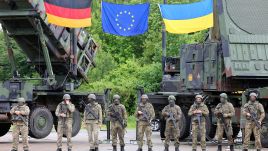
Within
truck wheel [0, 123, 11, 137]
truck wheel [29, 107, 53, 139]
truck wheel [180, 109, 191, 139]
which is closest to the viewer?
truck wheel [29, 107, 53, 139]

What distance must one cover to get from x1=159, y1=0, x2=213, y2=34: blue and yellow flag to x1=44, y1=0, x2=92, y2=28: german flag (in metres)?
3.37

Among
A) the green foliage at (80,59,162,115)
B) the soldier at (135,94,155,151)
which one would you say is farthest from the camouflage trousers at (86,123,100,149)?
the green foliage at (80,59,162,115)

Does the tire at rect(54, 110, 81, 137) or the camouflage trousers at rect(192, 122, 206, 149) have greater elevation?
the tire at rect(54, 110, 81, 137)

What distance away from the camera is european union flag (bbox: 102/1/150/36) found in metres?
25.1

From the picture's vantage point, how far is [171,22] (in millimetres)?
25156

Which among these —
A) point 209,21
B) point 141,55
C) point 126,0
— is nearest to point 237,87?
point 209,21

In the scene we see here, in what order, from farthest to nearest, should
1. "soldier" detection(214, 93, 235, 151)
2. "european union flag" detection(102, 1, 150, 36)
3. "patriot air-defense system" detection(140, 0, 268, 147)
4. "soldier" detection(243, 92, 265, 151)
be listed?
"european union flag" detection(102, 1, 150, 36) → "patriot air-defense system" detection(140, 0, 268, 147) → "soldier" detection(214, 93, 235, 151) → "soldier" detection(243, 92, 265, 151)

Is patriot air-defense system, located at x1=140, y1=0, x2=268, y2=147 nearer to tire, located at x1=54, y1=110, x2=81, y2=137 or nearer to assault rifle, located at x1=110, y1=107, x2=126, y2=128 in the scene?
tire, located at x1=54, y1=110, x2=81, y2=137

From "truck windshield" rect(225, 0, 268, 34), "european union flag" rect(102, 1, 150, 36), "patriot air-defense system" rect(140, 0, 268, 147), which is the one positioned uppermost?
"european union flag" rect(102, 1, 150, 36)

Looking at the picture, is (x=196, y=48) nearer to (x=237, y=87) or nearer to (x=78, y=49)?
(x=237, y=87)

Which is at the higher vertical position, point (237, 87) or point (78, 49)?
point (78, 49)

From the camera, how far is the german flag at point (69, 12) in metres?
21.5

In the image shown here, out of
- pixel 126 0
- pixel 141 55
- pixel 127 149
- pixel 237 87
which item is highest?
pixel 126 0

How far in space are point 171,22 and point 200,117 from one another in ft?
23.6
